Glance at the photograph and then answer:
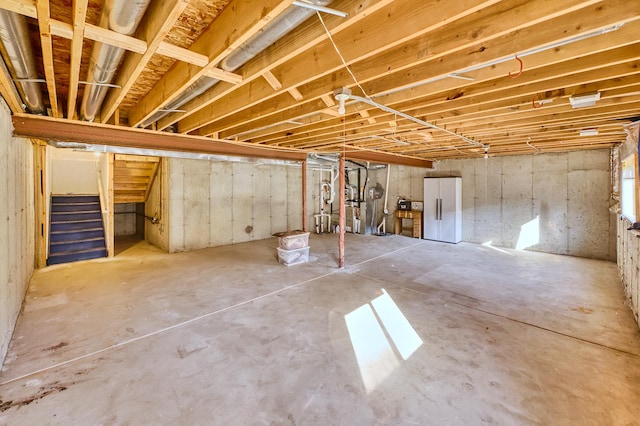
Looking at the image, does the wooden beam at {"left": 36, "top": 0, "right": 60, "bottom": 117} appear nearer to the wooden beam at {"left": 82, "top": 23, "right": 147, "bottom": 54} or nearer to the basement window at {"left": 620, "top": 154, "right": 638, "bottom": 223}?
the wooden beam at {"left": 82, "top": 23, "right": 147, "bottom": 54}

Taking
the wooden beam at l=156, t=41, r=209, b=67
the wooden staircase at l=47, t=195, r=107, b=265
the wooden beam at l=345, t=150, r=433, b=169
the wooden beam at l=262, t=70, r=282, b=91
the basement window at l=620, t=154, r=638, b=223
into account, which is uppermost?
the wooden beam at l=345, t=150, r=433, b=169

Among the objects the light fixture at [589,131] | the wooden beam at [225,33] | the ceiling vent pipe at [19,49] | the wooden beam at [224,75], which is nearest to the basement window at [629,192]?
the light fixture at [589,131]

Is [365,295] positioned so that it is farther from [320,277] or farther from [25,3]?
[25,3]

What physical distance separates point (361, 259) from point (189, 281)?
3.31m

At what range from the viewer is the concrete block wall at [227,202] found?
6.52 m

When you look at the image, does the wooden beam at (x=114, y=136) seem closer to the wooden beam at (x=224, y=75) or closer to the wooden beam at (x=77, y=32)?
the wooden beam at (x=77, y=32)

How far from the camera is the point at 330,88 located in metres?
2.57

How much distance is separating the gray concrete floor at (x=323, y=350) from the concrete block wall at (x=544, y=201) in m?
1.86

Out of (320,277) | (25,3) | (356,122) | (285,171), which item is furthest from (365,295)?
(285,171)

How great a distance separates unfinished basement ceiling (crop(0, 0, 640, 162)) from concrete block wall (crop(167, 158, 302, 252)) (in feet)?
9.25

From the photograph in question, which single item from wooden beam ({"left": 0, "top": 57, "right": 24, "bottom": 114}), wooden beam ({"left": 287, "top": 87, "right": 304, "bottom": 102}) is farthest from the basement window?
wooden beam ({"left": 0, "top": 57, "right": 24, "bottom": 114})

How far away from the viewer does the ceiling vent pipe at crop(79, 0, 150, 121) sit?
4.48ft

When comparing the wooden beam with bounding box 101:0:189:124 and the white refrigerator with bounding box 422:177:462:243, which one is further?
the white refrigerator with bounding box 422:177:462:243

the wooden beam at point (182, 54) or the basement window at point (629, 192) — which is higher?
the wooden beam at point (182, 54)
